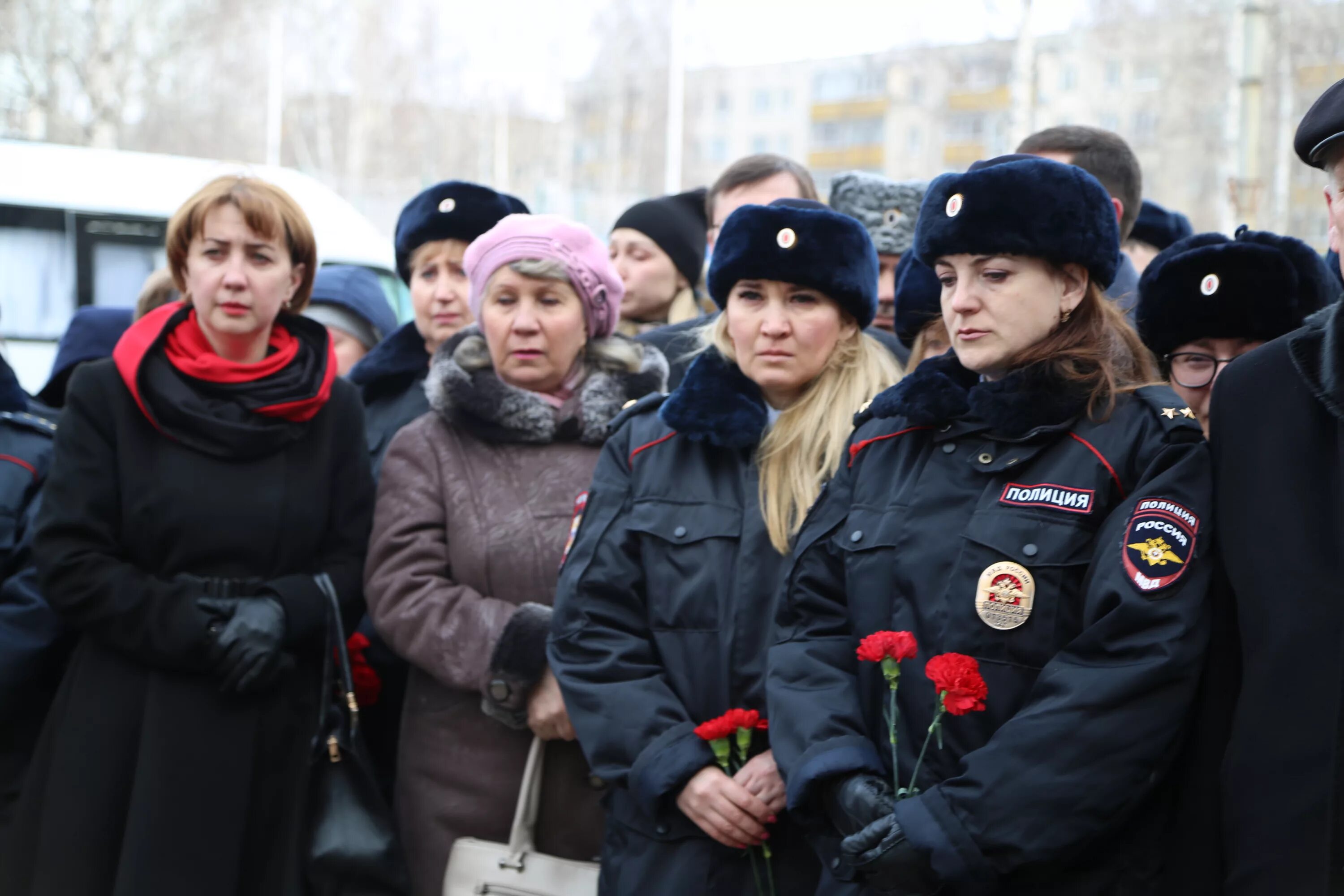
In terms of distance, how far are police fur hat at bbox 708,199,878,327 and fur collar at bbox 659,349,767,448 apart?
212 mm

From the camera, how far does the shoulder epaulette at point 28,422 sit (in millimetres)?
3541

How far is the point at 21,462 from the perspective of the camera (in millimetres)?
3477

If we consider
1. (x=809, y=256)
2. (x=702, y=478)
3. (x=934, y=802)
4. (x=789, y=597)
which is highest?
(x=809, y=256)

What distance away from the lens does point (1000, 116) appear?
22.8 m

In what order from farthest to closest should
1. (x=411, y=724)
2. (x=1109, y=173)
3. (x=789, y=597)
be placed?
1. (x=1109, y=173)
2. (x=411, y=724)
3. (x=789, y=597)

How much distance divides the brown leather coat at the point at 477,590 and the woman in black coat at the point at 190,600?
228mm

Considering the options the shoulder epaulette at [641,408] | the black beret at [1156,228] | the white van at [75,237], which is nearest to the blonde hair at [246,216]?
the shoulder epaulette at [641,408]

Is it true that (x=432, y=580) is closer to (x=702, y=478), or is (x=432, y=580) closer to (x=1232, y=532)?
(x=702, y=478)

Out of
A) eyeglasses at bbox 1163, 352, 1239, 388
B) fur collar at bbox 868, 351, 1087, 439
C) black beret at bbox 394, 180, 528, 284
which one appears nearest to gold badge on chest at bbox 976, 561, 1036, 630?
fur collar at bbox 868, 351, 1087, 439

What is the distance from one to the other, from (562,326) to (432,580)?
76cm

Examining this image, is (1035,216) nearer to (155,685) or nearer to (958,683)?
(958,683)

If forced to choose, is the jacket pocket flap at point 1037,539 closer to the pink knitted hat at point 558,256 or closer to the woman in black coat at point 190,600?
the pink knitted hat at point 558,256

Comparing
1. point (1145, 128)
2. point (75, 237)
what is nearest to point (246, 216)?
point (75, 237)

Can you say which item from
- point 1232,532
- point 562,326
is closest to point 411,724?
point 562,326
